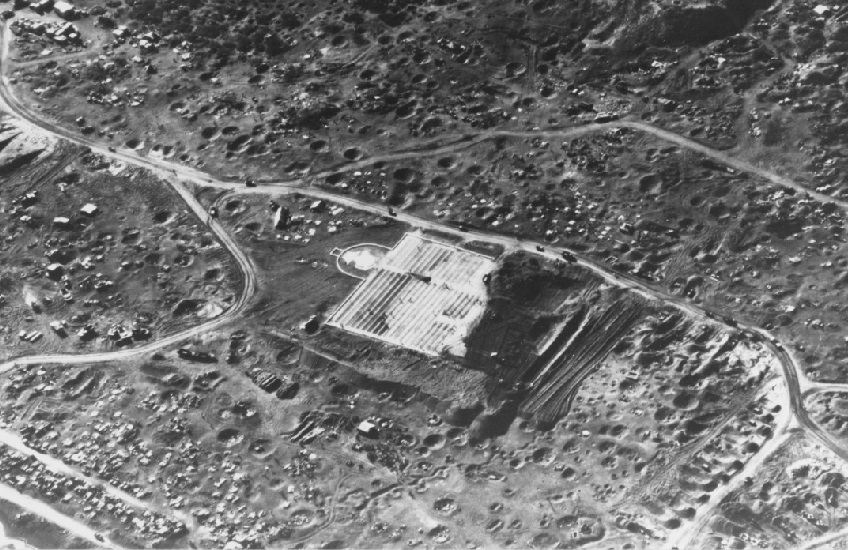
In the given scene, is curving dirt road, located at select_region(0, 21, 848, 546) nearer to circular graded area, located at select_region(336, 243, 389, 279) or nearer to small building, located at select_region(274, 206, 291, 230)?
small building, located at select_region(274, 206, 291, 230)

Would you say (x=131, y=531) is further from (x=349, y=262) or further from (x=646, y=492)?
(x=646, y=492)

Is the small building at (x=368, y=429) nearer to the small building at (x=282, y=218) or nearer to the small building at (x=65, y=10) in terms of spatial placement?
the small building at (x=282, y=218)

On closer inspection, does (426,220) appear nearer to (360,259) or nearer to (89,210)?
(360,259)

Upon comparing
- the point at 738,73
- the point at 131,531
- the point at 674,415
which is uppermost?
the point at 738,73

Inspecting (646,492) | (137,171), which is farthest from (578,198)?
(137,171)

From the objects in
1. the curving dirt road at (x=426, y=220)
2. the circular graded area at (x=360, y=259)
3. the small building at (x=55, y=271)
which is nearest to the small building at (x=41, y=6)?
the curving dirt road at (x=426, y=220)
